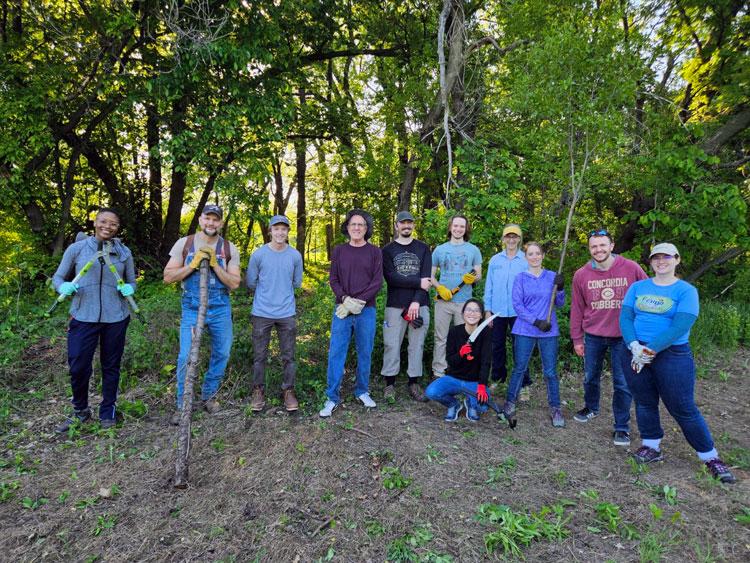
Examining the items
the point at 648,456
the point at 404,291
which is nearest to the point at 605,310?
the point at 648,456

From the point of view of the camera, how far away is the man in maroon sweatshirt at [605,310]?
385 centimetres

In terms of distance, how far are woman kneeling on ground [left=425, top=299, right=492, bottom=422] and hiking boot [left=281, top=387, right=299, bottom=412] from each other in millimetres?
1342

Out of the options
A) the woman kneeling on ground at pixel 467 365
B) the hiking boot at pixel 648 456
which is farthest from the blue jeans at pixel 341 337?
the hiking boot at pixel 648 456

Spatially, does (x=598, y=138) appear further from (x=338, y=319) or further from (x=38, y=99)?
(x=38, y=99)

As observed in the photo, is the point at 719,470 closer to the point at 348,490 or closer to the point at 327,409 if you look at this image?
the point at 348,490

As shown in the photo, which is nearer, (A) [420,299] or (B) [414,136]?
(A) [420,299]

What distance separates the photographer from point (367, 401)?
4395 millimetres

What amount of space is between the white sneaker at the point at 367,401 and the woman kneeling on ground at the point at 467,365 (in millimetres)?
617

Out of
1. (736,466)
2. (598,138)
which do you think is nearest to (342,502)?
(736,466)

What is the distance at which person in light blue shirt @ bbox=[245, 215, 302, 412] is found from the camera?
4.20 metres

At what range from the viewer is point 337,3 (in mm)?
8125

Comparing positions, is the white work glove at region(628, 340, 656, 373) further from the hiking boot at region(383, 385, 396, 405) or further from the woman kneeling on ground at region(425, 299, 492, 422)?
the hiking boot at region(383, 385, 396, 405)

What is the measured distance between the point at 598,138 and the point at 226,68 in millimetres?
5792

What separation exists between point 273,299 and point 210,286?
604mm
